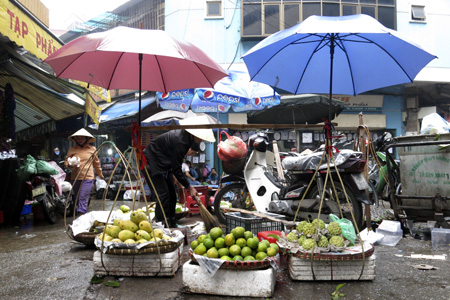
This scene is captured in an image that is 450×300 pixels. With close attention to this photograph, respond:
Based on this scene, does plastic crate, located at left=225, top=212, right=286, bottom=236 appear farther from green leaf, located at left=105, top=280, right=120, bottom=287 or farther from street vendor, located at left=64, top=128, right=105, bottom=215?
street vendor, located at left=64, top=128, right=105, bottom=215

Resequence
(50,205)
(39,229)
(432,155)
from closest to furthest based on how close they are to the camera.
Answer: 1. (432,155)
2. (39,229)
3. (50,205)

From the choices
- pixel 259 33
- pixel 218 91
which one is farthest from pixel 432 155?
pixel 259 33

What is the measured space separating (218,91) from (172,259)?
5772mm

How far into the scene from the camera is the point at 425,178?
4.77 m

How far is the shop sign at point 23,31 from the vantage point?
14.6 ft

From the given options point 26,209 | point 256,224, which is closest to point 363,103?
point 256,224

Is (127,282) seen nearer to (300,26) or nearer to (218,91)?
(300,26)

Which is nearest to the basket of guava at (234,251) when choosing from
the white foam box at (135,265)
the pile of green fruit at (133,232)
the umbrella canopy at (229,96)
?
the white foam box at (135,265)

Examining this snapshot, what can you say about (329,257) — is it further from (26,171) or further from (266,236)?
(26,171)

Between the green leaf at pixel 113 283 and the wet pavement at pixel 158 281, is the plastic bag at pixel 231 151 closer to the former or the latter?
the wet pavement at pixel 158 281

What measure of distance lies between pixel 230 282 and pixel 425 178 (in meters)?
3.32

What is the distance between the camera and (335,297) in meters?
2.85

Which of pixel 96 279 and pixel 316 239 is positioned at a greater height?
pixel 316 239

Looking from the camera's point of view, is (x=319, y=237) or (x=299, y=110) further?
(x=299, y=110)
